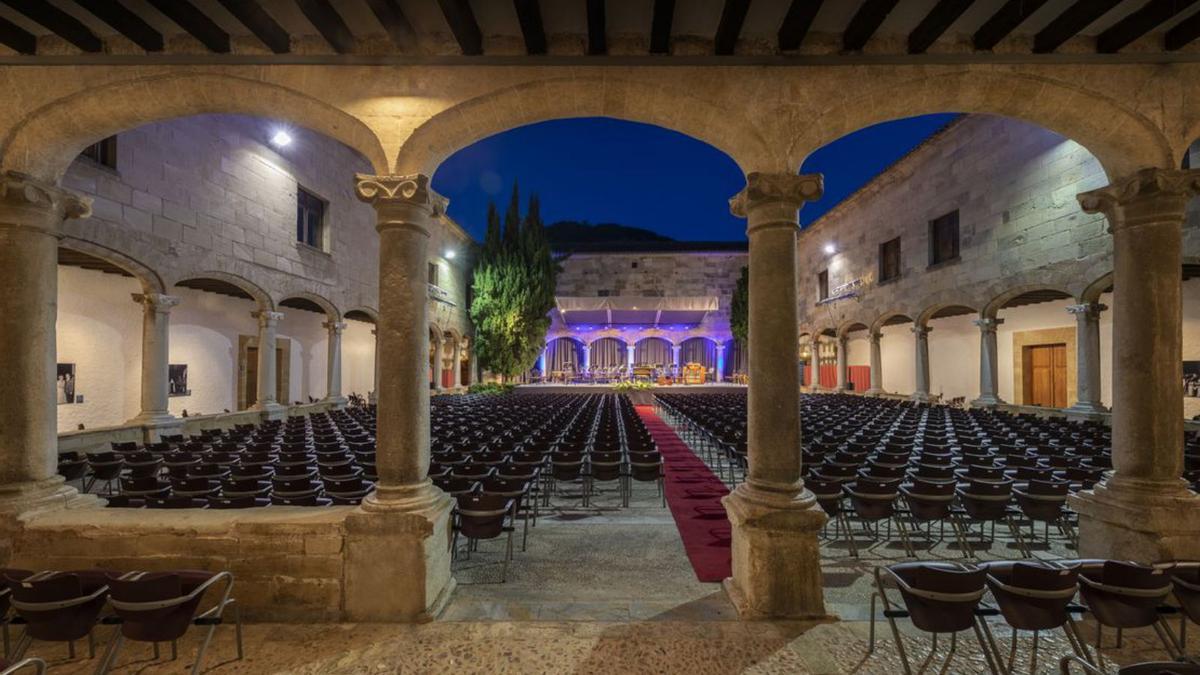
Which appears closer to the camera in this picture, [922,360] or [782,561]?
[782,561]

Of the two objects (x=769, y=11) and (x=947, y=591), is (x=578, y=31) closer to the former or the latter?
(x=769, y=11)

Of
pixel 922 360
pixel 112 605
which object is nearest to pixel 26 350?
pixel 112 605

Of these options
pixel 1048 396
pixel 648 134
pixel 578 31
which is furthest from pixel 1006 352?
pixel 648 134

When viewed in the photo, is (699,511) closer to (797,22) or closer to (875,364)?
(797,22)

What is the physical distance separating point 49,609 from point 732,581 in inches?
162

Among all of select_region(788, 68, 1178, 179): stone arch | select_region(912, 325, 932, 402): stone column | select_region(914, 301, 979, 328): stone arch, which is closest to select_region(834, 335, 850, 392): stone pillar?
select_region(914, 301, 979, 328): stone arch

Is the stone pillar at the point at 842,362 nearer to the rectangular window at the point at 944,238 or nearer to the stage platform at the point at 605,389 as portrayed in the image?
the stage platform at the point at 605,389

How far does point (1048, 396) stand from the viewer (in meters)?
14.8

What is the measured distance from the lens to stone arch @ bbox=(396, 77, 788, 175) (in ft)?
13.2

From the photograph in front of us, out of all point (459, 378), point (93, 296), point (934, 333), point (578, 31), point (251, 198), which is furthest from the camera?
point (459, 378)

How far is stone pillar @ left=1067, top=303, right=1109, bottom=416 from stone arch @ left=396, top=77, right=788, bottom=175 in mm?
11838

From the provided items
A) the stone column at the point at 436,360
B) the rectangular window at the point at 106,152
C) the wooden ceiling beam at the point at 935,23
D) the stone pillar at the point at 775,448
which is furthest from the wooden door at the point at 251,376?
the wooden ceiling beam at the point at 935,23

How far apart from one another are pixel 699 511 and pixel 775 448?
9.81 ft

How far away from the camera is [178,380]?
40.4ft
